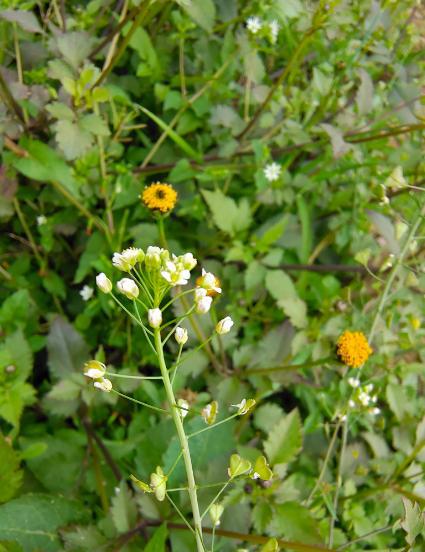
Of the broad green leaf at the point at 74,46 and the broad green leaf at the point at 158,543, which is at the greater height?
the broad green leaf at the point at 74,46

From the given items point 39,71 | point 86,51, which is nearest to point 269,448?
point 86,51

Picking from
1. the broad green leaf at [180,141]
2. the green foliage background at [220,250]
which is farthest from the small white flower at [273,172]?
the broad green leaf at [180,141]

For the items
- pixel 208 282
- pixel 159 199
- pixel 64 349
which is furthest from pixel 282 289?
pixel 208 282

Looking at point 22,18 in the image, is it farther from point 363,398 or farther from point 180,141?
point 363,398

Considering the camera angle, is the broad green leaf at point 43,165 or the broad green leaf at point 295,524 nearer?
the broad green leaf at point 295,524

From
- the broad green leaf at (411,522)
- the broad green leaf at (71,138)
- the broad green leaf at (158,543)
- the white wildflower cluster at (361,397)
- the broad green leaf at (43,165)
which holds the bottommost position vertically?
the white wildflower cluster at (361,397)

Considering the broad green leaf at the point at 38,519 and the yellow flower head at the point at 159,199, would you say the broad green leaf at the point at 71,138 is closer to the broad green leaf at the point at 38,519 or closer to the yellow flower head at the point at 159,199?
the yellow flower head at the point at 159,199
